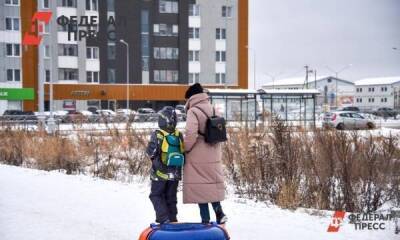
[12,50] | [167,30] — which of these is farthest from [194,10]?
[12,50]

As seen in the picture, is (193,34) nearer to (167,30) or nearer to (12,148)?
(167,30)

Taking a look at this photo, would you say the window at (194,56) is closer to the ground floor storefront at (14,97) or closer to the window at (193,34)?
the window at (193,34)

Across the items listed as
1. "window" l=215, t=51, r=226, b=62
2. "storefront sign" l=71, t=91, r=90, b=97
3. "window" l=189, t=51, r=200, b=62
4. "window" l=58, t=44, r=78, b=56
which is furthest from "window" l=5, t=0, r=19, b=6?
"window" l=215, t=51, r=226, b=62

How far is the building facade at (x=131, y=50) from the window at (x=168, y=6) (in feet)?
0.40

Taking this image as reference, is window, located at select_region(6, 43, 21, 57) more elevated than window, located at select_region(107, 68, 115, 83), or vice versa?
window, located at select_region(6, 43, 21, 57)

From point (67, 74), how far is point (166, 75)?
38.9 feet

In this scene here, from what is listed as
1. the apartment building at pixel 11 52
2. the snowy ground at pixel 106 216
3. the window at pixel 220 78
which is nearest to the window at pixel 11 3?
the apartment building at pixel 11 52

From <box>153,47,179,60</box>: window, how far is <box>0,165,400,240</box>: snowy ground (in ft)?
168

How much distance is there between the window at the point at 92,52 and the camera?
57375 millimetres

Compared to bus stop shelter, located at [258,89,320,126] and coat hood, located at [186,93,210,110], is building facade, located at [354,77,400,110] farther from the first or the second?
coat hood, located at [186,93,210,110]

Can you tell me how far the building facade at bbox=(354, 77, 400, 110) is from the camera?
93.7 meters

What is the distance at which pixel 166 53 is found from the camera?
197 ft

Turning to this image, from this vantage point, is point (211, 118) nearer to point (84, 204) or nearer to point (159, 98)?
point (84, 204)

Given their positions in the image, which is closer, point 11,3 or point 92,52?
point 11,3
